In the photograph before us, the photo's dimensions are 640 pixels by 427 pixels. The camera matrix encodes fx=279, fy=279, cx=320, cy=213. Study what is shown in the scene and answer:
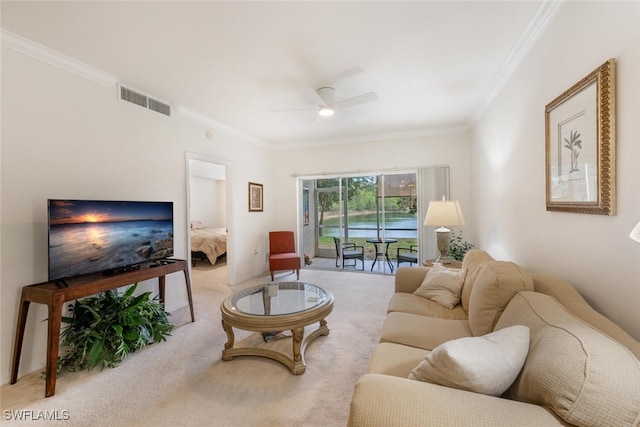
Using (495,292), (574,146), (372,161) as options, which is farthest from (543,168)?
(372,161)

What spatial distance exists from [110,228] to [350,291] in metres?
3.17

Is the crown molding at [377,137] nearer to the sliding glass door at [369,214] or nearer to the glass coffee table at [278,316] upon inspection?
the sliding glass door at [369,214]

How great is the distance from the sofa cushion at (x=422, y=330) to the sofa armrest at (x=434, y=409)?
0.81 meters

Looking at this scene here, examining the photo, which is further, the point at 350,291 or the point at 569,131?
the point at 350,291

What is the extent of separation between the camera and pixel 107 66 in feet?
8.73

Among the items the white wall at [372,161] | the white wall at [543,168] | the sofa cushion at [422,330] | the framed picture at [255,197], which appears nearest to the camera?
the white wall at [543,168]

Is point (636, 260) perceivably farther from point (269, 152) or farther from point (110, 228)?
point (269, 152)

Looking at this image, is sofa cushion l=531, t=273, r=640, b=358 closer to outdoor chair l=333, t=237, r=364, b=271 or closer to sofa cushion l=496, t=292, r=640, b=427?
sofa cushion l=496, t=292, r=640, b=427

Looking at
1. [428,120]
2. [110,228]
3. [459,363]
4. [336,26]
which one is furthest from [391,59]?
[110,228]

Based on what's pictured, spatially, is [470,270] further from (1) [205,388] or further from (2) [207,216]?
(2) [207,216]

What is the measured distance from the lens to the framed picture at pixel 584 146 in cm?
133

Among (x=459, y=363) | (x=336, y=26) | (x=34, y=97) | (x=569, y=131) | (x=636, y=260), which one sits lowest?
(x=459, y=363)

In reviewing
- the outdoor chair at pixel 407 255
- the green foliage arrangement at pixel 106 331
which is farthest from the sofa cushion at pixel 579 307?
the outdoor chair at pixel 407 255

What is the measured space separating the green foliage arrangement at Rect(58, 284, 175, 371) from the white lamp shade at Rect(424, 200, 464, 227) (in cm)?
315
